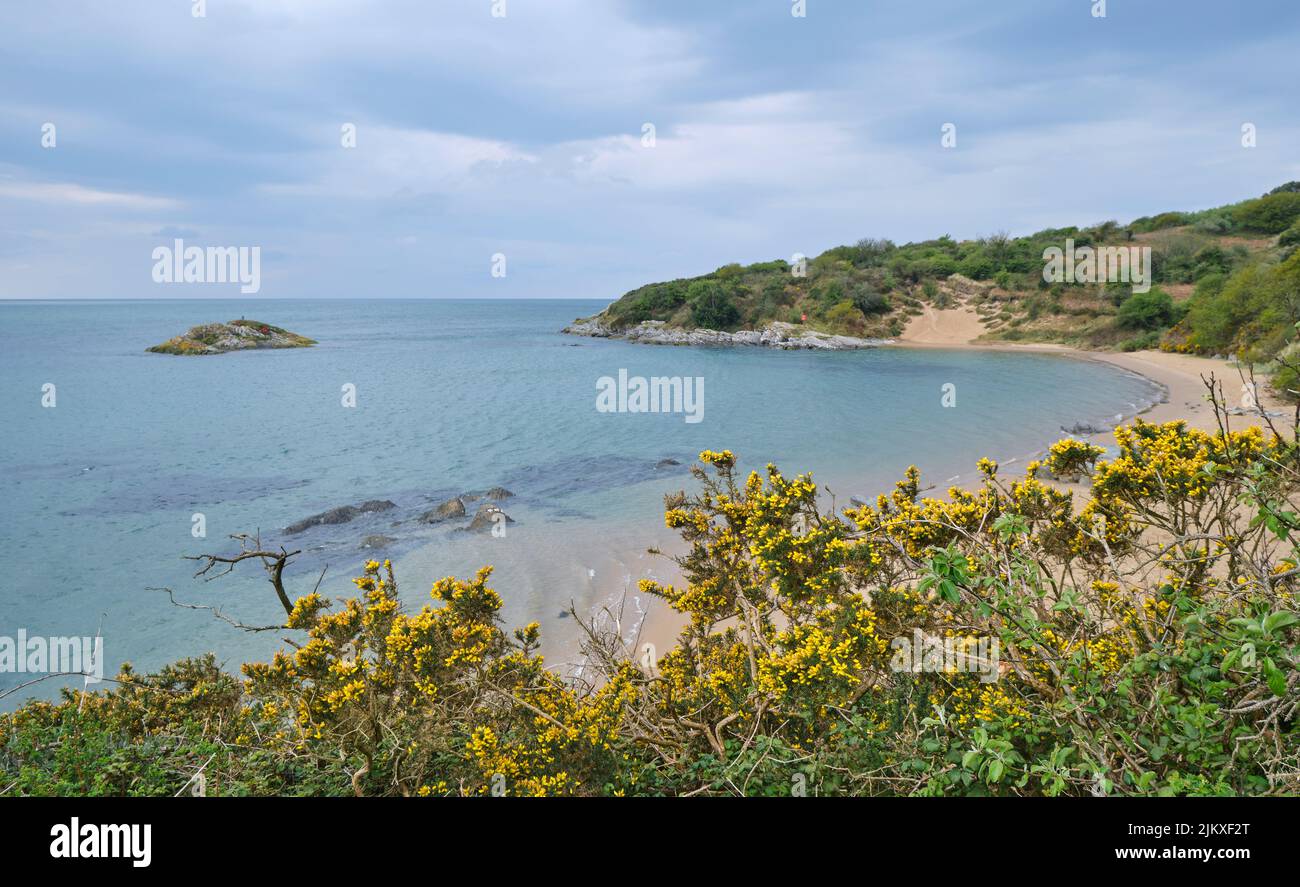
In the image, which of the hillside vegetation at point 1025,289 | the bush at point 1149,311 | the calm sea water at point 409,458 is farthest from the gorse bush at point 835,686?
the bush at point 1149,311

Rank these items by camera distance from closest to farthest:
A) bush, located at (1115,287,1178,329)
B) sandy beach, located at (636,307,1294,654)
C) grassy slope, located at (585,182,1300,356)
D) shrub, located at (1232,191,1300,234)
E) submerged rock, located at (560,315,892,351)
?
1. sandy beach, located at (636,307,1294,654)
2. bush, located at (1115,287,1178,329)
3. grassy slope, located at (585,182,1300,356)
4. submerged rock, located at (560,315,892,351)
5. shrub, located at (1232,191,1300,234)

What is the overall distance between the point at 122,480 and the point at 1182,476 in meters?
25.2

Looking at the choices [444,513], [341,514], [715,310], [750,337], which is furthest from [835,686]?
[715,310]

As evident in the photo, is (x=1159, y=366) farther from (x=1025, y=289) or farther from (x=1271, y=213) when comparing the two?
(x=1271, y=213)

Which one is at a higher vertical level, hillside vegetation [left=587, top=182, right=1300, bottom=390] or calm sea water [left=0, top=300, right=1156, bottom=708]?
hillside vegetation [left=587, top=182, right=1300, bottom=390]

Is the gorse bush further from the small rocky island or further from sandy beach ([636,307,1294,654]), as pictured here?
the small rocky island

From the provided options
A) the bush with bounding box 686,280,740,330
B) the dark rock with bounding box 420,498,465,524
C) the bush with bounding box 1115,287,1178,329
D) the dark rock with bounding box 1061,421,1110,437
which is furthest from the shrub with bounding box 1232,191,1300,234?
the dark rock with bounding box 420,498,465,524

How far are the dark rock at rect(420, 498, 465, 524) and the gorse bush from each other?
11.4 metres

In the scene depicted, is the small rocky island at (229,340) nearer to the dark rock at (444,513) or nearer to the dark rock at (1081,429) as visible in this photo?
the dark rock at (444,513)

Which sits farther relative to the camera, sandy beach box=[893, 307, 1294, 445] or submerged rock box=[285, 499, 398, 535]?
sandy beach box=[893, 307, 1294, 445]

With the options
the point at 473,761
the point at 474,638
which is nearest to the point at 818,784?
the point at 473,761

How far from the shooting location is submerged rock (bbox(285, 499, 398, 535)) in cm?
1609

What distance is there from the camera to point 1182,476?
4.46 meters

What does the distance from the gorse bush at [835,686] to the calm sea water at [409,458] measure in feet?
19.1
